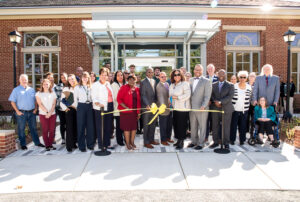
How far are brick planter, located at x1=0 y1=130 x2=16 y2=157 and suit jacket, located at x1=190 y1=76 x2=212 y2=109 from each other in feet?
14.5

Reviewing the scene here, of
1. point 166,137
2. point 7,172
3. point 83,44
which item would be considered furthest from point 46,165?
point 83,44

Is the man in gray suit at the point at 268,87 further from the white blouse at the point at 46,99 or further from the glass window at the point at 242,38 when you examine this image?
the glass window at the point at 242,38

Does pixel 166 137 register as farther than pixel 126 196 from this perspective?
Yes

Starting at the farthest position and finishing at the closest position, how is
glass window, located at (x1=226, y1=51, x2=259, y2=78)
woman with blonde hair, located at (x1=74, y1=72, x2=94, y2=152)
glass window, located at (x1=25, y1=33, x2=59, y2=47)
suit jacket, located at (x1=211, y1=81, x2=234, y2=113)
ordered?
1. glass window, located at (x1=226, y1=51, x2=259, y2=78)
2. glass window, located at (x1=25, y1=33, x2=59, y2=47)
3. suit jacket, located at (x1=211, y1=81, x2=234, y2=113)
4. woman with blonde hair, located at (x1=74, y1=72, x2=94, y2=152)

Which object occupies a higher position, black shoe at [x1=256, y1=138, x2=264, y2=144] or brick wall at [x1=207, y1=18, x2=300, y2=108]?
brick wall at [x1=207, y1=18, x2=300, y2=108]

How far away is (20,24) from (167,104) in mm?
11671

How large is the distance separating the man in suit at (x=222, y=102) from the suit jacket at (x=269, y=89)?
3.21 ft

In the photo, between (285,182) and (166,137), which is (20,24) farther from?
(285,182)

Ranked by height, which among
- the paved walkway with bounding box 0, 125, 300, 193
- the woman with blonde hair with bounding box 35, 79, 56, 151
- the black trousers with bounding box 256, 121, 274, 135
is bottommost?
the paved walkway with bounding box 0, 125, 300, 193

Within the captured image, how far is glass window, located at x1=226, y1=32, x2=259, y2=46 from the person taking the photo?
45.0ft

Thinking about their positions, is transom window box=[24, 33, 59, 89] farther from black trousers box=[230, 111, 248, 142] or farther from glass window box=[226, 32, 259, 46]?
black trousers box=[230, 111, 248, 142]

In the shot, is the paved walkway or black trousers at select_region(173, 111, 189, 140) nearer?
the paved walkway

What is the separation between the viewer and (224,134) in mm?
5770

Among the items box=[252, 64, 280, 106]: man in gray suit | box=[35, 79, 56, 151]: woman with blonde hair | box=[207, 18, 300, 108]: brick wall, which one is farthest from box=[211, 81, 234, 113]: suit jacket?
box=[207, 18, 300, 108]: brick wall
